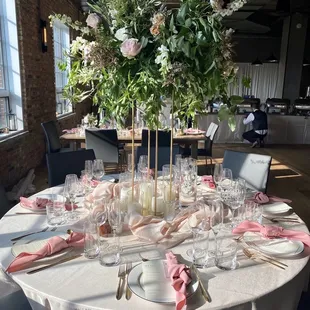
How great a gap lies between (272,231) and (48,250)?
42.7 inches

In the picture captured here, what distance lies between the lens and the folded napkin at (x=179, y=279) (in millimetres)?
1119

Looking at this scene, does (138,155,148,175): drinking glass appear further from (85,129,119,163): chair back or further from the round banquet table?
(85,129,119,163): chair back

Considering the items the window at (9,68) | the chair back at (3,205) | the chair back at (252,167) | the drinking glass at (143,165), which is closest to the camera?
the chair back at (3,205)

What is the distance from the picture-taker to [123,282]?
4.16ft

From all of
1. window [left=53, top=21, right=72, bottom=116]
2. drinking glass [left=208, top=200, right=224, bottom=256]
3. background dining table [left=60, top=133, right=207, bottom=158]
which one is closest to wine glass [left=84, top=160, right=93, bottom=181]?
drinking glass [left=208, top=200, right=224, bottom=256]

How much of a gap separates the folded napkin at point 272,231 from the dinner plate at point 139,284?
485mm

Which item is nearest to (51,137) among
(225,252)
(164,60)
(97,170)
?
(97,170)

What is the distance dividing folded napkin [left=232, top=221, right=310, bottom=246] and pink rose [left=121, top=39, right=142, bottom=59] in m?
1.02

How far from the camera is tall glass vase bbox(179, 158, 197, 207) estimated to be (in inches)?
81.7

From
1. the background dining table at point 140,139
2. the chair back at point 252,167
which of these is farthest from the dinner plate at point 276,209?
the background dining table at point 140,139

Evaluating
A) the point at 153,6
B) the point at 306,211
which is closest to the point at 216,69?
the point at 153,6

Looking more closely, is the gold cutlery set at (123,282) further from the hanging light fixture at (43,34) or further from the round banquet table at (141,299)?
the hanging light fixture at (43,34)

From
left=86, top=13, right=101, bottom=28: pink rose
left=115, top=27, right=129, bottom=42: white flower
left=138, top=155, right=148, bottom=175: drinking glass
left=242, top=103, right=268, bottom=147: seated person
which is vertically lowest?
left=242, top=103, right=268, bottom=147: seated person

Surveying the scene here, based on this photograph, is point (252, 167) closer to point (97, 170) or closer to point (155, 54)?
point (97, 170)
